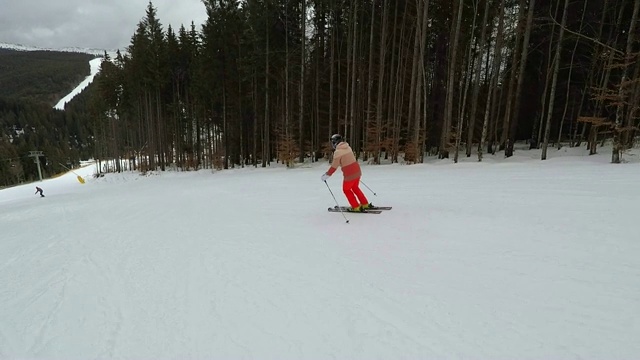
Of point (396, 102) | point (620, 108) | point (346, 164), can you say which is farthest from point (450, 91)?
point (346, 164)

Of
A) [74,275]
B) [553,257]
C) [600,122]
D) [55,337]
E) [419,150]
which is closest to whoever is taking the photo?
[55,337]

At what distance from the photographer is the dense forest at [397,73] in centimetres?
1753

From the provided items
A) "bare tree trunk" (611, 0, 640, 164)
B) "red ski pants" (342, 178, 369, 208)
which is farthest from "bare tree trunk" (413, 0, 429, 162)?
"red ski pants" (342, 178, 369, 208)

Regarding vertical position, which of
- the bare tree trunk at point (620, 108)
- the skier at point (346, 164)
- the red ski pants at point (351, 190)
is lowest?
the red ski pants at point (351, 190)

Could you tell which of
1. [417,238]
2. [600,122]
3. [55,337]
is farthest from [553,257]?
[600,122]

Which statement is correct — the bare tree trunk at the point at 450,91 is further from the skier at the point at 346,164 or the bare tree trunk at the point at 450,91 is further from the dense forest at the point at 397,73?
the skier at the point at 346,164

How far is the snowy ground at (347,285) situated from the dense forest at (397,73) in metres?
11.1

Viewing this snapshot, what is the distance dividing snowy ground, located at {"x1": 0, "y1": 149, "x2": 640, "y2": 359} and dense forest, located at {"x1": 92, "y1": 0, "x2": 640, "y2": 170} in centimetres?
1111

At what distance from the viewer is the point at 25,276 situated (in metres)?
5.20

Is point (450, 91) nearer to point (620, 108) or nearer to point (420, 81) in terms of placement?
point (420, 81)

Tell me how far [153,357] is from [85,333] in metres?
1.07

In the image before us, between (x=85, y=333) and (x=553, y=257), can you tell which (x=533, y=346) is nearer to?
(x=553, y=257)

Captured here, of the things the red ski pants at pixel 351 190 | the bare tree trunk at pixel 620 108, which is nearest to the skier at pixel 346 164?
the red ski pants at pixel 351 190

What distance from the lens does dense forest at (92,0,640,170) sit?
57.5ft
